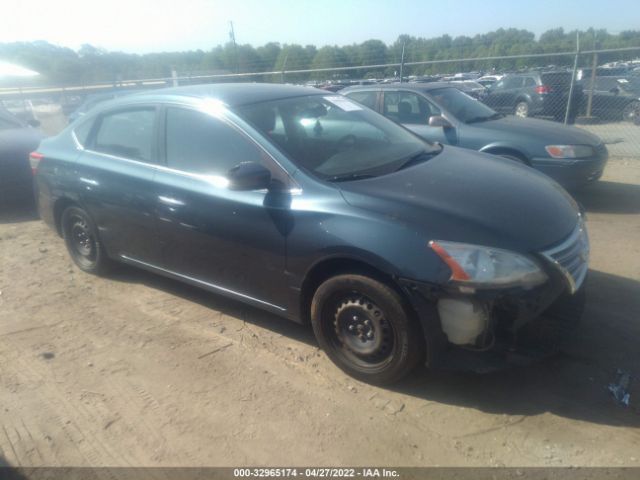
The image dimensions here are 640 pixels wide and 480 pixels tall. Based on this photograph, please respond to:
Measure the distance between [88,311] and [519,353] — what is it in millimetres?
3351

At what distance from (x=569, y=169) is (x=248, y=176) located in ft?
15.8

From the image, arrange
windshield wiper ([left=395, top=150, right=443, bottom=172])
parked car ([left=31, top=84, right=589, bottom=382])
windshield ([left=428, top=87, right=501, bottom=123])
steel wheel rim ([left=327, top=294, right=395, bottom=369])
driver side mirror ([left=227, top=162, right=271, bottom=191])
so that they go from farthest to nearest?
1. windshield ([left=428, top=87, right=501, bottom=123])
2. windshield wiper ([left=395, top=150, right=443, bottom=172])
3. driver side mirror ([left=227, top=162, right=271, bottom=191])
4. steel wheel rim ([left=327, top=294, right=395, bottom=369])
5. parked car ([left=31, top=84, right=589, bottom=382])

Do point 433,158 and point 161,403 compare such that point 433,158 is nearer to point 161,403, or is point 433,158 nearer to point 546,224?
point 546,224

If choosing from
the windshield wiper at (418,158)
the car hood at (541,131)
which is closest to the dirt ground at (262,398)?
the windshield wiper at (418,158)

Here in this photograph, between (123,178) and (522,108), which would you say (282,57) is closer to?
(522,108)

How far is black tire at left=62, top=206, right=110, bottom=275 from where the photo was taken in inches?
184

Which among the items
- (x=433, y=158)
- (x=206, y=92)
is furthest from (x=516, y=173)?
(x=206, y=92)

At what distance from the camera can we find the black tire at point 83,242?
4662mm

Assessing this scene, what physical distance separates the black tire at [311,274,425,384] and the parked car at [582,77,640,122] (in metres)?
15.0

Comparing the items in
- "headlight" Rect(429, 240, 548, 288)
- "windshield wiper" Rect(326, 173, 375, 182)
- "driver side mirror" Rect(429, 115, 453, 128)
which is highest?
"windshield wiper" Rect(326, 173, 375, 182)

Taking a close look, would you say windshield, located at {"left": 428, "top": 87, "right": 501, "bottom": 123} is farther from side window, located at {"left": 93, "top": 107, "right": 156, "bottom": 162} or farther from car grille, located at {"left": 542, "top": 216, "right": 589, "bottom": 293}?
side window, located at {"left": 93, "top": 107, "right": 156, "bottom": 162}

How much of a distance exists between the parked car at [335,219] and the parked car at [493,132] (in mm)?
2679

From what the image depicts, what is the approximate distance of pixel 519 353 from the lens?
9.07 ft

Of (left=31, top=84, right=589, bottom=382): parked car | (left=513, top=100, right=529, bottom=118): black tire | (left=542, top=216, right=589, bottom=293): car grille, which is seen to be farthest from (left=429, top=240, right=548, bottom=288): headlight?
(left=513, top=100, right=529, bottom=118): black tire
